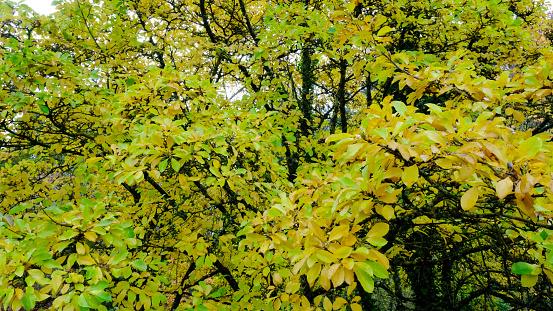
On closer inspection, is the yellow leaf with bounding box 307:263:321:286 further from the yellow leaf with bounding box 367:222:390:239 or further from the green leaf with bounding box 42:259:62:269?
the green leaf with bounding box 42:259:62:269

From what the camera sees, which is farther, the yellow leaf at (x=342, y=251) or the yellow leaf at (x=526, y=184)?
the yellow leaf at (x=342, y=251)

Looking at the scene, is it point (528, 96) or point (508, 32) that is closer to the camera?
point (528, 96)

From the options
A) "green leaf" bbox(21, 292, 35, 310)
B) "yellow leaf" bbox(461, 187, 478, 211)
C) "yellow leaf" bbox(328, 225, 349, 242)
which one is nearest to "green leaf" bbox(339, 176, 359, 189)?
"yellow leaf" bbox(328, 225, 349, 242)

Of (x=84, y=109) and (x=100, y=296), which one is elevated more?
(x=84, y=109)

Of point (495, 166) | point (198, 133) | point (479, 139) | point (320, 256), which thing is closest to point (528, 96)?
point (479, 139)

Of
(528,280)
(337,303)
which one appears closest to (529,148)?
(528,280)

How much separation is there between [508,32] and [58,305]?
4.85m

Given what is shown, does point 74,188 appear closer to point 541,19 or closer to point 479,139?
point 479,139

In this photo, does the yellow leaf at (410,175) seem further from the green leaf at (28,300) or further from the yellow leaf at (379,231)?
the green leaf at (28,300)

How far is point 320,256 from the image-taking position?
1.15 m

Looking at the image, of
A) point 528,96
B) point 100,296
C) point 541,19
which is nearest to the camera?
point 100,296

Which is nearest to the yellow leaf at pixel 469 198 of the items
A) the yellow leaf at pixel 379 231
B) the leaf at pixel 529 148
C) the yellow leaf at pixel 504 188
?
the yellow leaf at pixel 504 188

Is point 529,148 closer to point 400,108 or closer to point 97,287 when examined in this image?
point 400,108

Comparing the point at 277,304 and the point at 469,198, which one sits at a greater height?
the point at 469,198
